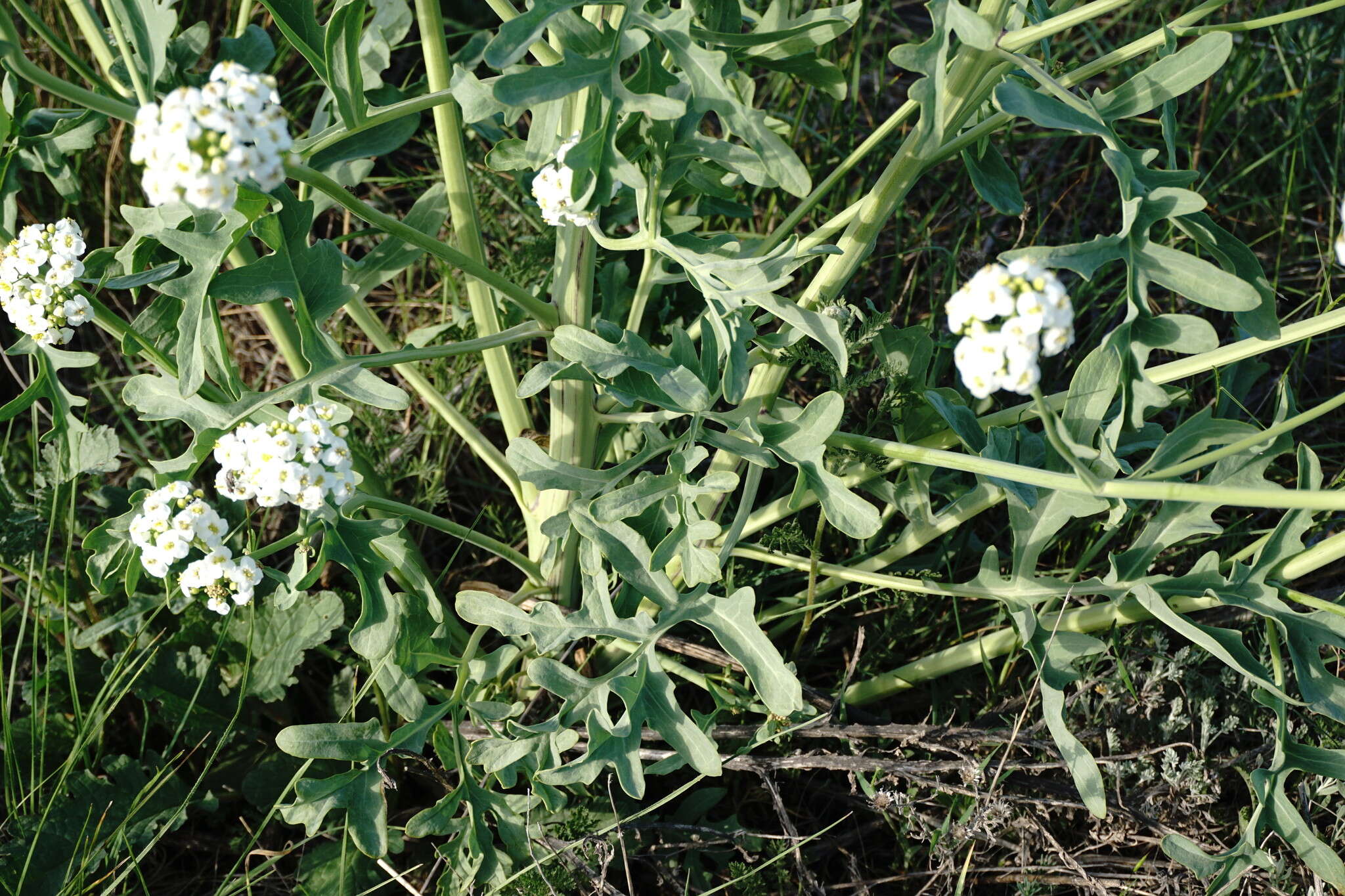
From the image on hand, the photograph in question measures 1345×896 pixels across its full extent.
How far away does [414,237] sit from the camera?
59.2 inches

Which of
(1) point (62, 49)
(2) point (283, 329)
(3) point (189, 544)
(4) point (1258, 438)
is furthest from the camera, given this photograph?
(2) point (283, 329)

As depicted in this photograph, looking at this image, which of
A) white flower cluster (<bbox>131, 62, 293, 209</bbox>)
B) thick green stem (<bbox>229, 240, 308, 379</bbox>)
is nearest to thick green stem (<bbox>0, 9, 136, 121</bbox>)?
white flower cluster (<bbox>131, 62, 293, 209</bbox>)

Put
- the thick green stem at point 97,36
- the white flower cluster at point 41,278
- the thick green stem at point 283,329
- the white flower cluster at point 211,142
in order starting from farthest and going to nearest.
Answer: the thick green stem at point 283,329, the white flower cluster at point 41,278, the thick green stem at point 97,36, the white flower cluster at point 211,142

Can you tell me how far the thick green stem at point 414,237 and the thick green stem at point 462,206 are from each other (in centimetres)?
10

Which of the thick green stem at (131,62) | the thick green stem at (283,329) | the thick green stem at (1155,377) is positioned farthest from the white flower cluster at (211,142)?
the thick green stem at (1155,377)

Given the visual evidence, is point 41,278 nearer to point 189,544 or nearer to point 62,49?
point 62,49

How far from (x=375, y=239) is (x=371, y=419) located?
67 cm

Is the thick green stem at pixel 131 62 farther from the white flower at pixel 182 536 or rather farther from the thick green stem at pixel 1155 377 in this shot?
the thick green stem at pixel 1155 377

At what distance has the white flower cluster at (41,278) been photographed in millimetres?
1671

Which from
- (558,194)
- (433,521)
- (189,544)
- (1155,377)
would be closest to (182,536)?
(189,544)

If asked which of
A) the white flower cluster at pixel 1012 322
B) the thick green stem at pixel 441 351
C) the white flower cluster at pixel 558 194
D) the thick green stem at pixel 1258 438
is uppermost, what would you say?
the white flower cluster at pixel 558 194

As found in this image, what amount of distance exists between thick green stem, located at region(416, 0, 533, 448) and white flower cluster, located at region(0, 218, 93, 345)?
606 mm

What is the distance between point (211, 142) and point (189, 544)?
74 centimetres

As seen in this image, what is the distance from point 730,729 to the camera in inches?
78.9
